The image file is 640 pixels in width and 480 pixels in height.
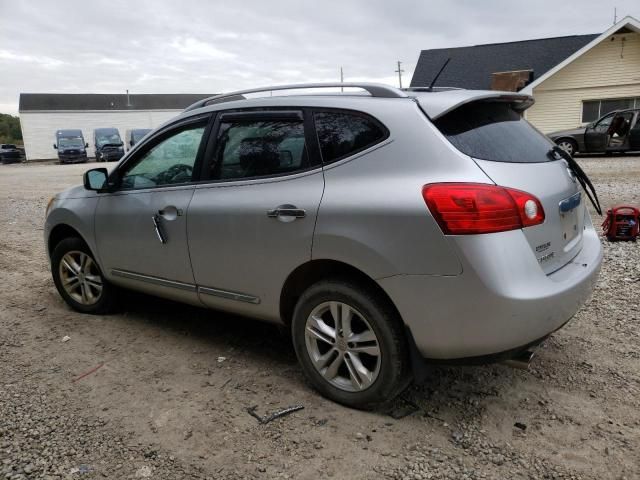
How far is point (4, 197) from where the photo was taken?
47.4 ft

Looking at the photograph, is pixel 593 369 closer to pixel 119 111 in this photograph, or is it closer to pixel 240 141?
pixel 240 141

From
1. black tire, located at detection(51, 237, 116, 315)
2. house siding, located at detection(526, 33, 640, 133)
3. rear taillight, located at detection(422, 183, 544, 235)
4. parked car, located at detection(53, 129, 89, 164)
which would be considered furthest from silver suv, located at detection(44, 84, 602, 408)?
parked car, located at detection(53, 129, 89, 164)

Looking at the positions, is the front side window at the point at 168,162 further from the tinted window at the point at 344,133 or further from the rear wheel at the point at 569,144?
the rear wheel at the point at 569,144

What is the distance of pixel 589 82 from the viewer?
21.7 m

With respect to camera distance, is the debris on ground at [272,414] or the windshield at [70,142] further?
the windshield at [70,142]

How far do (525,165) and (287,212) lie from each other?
130 centimetres

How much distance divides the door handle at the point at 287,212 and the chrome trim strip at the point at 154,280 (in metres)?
0.95

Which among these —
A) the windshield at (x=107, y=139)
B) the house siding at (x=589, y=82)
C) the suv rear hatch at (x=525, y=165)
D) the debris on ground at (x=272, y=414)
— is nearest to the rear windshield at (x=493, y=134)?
the suv rear hatch at (x=525, y=165)

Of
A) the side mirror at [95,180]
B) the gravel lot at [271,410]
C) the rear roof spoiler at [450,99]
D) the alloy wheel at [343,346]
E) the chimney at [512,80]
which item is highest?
the chimney at [512,80]

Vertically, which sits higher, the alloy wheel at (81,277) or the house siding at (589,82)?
the house siding at (589,82)

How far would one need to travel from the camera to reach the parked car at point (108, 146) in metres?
34.8

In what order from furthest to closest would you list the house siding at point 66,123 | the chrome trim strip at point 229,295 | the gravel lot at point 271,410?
the house siding at point 66,123 → the chrome trim strip at point 229,295 → the gravel lot at point 271,410

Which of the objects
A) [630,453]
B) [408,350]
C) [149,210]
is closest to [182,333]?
[149,210]

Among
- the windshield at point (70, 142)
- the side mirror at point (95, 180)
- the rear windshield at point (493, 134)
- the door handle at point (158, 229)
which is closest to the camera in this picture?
the rear windshield at point (493, 134)
